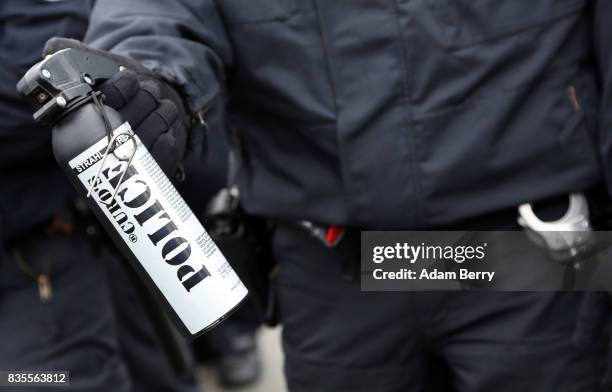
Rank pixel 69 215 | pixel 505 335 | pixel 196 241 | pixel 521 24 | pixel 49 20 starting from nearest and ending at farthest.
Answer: pixel 196 241
pixel 521 24
pixel 505 335
pixel 49 20
pixel 69 215

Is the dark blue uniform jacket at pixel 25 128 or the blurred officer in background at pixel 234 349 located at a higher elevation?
the dark blue uniform jacket at pixel 25 128

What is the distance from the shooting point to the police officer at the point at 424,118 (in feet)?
4.70

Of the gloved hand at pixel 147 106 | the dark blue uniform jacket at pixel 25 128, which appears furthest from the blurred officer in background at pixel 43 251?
the gloved hand at pixel 147 106

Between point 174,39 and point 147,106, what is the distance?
0.24 m

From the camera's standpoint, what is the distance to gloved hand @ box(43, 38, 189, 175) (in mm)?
1144

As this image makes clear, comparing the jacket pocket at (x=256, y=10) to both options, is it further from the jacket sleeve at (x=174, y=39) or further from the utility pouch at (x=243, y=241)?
the utility pouch at (x=243, y=241)

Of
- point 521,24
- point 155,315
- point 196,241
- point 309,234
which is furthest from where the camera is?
point 155,315

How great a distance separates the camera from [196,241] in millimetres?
1146

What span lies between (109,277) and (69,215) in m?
0.40

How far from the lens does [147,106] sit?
3.88 feet

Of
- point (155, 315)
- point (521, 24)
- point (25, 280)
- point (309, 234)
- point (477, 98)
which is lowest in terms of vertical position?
point (155, 315)

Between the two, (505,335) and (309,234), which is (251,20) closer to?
(309,234)

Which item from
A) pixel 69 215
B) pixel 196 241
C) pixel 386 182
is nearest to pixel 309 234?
pixel 386 182

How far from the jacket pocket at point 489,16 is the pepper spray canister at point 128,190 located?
2.02 feet
